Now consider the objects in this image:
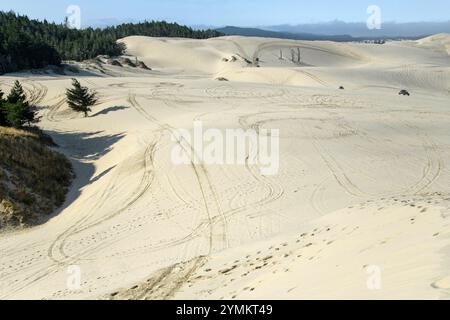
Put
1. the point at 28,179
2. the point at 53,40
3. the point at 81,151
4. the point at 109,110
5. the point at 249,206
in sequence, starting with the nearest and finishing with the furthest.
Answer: the point at 249,206
the point at 28,179
the point at 81,151
the point at 109,110
the point at 53,40

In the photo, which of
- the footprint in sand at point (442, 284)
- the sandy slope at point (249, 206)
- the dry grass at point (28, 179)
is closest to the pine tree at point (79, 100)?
the sandy slope at point (249, 206)

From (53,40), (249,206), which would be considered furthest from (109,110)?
(53,40)

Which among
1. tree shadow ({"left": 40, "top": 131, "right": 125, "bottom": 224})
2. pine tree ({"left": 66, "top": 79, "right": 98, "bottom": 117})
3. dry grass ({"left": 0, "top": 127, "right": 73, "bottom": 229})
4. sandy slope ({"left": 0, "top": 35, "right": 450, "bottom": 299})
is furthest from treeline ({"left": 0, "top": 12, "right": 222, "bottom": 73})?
dry grass ({"left": 0, "top": 127, "right": 73, "bottom": 229})

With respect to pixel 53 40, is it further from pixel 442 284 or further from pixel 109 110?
pixel 442 284

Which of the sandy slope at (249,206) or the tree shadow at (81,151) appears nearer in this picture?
the sandy slope at (249,206)

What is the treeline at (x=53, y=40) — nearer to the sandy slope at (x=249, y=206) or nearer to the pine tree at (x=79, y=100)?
the sandy slope at (x=249, y=206)
